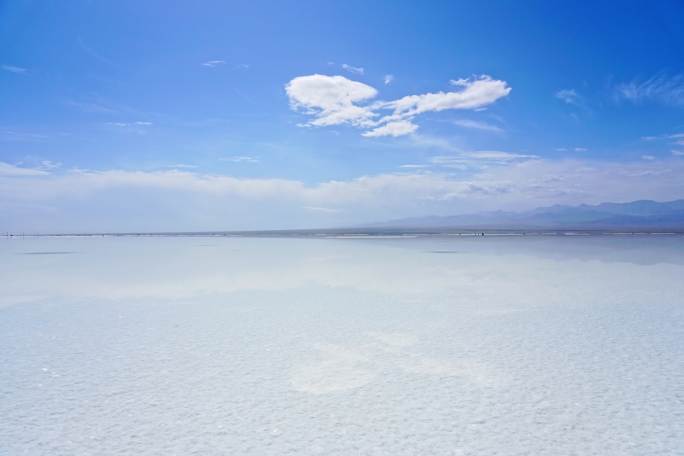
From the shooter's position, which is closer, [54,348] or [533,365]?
[533,365]

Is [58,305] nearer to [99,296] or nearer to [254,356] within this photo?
[99,296]

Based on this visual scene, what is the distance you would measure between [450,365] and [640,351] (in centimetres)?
247

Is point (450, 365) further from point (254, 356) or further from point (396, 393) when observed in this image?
point (254, 356)

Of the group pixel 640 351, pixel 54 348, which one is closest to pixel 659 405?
pixel 640 351

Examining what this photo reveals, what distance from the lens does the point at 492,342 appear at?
19.4 ft

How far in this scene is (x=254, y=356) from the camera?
538 centimetres

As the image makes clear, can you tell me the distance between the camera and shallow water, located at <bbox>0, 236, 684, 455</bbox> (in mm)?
3352

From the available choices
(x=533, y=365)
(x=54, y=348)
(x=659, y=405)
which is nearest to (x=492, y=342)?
(x=533, y=365)

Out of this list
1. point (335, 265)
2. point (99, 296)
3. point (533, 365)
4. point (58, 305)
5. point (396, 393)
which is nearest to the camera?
point (396, 393)

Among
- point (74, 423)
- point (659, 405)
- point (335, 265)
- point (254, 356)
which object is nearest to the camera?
point (74, 423)

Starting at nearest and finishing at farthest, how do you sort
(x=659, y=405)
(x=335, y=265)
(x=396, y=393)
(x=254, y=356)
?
1. (x=659, y=405)
2. (x=396, y=393)
3. (x=254, y=356)
4. (x=335, y=265)

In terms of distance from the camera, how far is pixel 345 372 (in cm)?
482

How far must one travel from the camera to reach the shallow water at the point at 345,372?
3.35 m

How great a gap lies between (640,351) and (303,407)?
4.27 m
